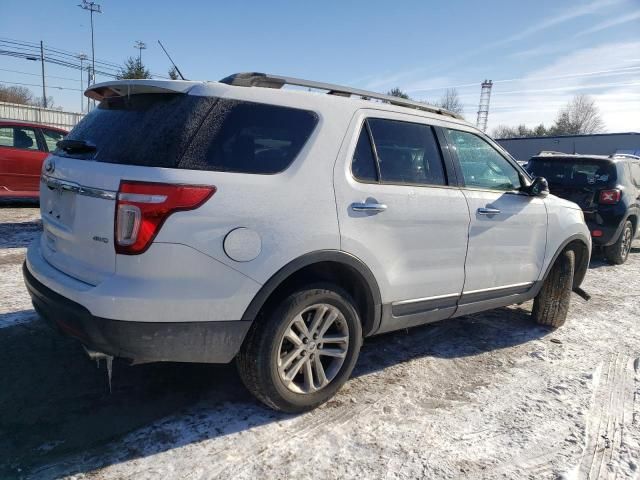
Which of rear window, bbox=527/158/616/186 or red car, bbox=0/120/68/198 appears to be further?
red car, bbox=0/120/68/198

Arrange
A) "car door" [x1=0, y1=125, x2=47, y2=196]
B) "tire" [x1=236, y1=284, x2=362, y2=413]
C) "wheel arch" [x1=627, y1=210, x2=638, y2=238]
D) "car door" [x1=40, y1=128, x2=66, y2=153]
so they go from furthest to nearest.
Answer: "car door" [x1=40, y1=128, x2=66, y2=153], "car door" [x1=0, y1=125, x2=47, y2=196], "wheel arch" [x1=627, y1=210, x2=638, y2=238], "tire" [x1=236, y1=284, x2=362, y2=413]

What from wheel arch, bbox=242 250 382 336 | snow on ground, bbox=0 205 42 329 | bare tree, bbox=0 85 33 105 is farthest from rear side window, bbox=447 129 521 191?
bare tree, bbox=0 85 33 105

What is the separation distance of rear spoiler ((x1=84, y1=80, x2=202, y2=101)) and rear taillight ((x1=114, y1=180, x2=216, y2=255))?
0.62 metres

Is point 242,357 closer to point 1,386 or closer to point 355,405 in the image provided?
point 355,405

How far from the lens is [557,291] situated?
454cm

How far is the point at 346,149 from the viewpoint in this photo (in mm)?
2822

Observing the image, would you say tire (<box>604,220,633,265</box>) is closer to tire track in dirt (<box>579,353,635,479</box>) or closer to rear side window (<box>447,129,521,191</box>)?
tire track in dirt (<box>579,353,635,479</box>)

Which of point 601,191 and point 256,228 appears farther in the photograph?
point 601,191

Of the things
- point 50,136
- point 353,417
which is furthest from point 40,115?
point 353,417

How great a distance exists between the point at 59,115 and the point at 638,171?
3189 centimetres

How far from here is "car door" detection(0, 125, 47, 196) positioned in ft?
27.8

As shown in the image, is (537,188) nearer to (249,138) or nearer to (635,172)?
(249,138)

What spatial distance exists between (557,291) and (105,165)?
408 centimetres

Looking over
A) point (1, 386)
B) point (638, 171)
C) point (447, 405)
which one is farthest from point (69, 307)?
point (638, 171)
